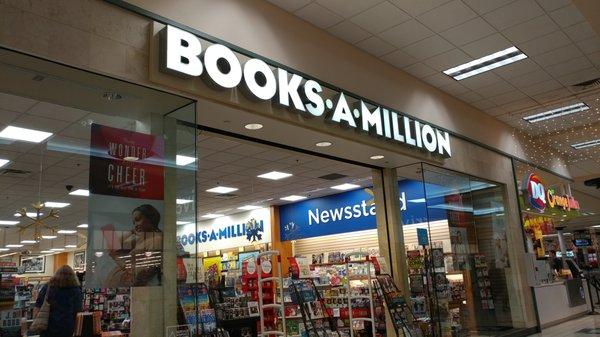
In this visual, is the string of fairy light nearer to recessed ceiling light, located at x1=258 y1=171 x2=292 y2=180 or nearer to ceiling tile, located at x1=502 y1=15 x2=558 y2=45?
ceiling tile, located at x1=502 y1=15 x2=558 y2=45

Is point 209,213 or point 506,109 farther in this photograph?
point 209,213

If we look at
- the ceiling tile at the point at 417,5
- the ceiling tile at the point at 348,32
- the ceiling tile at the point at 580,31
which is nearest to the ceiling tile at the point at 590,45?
the ceiling tile at the point at 580,31

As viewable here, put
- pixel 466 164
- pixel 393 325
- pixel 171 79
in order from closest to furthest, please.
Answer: pixel 171 79, pixel 393 325, pixel 466 164

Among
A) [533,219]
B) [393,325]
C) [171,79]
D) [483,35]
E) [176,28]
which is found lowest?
[393,325]

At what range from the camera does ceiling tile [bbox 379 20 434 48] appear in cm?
582

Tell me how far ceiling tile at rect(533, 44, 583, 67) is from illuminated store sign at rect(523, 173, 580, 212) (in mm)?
3595

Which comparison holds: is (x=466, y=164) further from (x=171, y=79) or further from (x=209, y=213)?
(x=209, y=213)

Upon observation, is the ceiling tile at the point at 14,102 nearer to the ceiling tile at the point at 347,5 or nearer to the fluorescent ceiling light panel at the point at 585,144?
the ceiling tile at the point at 347,5

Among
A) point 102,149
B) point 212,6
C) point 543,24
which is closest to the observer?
point 102,149

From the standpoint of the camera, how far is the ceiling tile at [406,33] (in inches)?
229

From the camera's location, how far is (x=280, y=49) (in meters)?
5.08

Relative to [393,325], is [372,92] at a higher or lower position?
higher

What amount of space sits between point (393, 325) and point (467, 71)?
4099 millimetres

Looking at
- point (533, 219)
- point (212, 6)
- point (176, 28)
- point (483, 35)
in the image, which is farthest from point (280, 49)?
point (533, 219)
